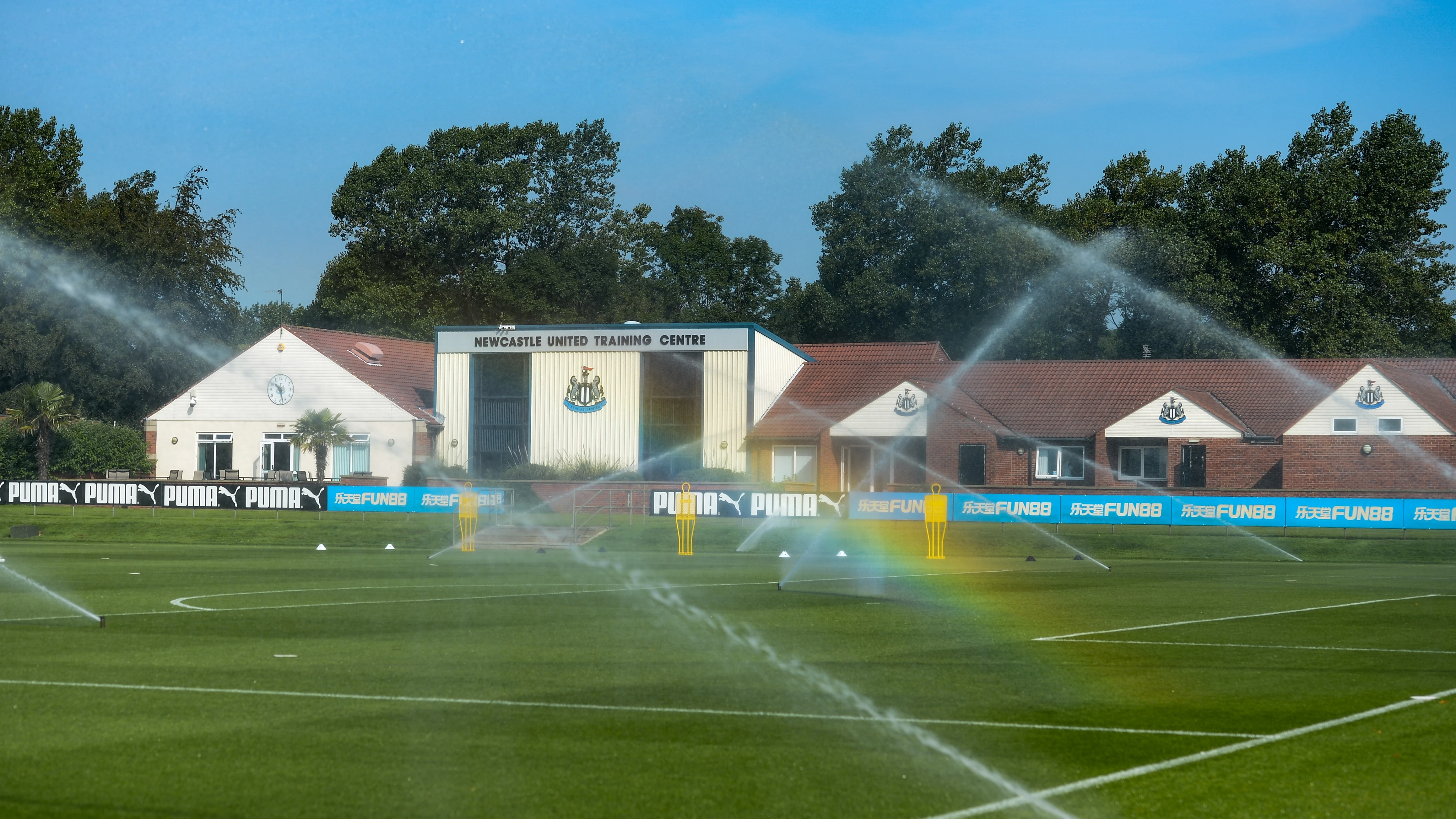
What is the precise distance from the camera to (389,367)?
64.8 meters

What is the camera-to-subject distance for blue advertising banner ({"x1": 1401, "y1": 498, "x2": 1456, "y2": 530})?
127 feet

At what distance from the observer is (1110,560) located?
114 ft

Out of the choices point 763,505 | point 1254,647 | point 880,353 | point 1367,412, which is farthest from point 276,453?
point 1254,647

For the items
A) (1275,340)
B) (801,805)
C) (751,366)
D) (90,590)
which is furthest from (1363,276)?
(801,805)

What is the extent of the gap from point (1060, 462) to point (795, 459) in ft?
34.9

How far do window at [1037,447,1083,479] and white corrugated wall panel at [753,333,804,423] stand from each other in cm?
1157

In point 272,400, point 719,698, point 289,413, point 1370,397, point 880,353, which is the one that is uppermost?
point 880,353

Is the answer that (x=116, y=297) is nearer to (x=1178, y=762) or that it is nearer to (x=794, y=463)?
(x=794, y=463)

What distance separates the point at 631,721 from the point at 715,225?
100 meters

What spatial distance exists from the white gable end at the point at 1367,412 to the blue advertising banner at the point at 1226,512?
13.2 meters

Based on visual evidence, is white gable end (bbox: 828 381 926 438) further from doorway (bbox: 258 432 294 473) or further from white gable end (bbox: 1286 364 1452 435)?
doorway (bbox: 258 432 294 473)

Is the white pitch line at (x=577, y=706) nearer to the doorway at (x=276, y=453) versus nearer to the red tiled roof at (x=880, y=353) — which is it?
the doorway at (x=276, y=453)

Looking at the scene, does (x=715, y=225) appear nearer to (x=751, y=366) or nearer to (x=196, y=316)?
(x=196, y=316)

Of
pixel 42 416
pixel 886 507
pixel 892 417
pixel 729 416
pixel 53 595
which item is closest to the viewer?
pixel 53 595
